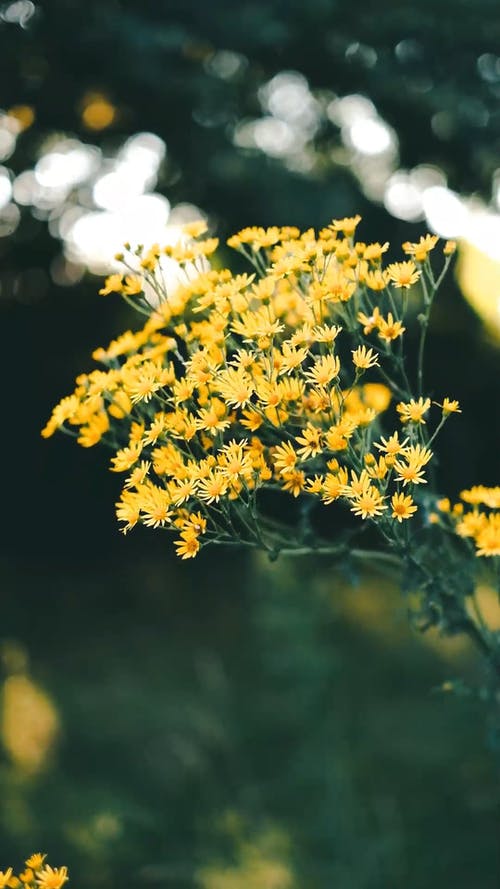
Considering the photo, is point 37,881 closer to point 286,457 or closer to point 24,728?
point 286,457

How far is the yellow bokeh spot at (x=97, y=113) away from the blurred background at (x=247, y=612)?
2 centimetres

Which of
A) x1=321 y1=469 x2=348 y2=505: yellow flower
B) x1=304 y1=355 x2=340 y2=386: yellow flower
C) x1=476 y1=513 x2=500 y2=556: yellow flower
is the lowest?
x1=476 y1=513 x2=500 y2=556: yellow flower

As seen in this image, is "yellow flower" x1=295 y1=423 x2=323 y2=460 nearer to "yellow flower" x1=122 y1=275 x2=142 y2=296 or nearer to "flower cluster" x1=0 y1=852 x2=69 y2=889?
"yellow flower" x1=122 y1=275 x2=142 y2=296

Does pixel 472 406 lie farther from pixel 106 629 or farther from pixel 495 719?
pixel 495 719

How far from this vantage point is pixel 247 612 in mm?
6785

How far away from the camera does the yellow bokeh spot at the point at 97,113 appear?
4637 mm

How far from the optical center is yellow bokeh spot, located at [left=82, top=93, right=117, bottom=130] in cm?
464

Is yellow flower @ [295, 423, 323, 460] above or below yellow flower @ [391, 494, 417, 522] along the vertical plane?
above

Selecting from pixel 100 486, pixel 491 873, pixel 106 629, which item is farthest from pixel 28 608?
pixel 491 873

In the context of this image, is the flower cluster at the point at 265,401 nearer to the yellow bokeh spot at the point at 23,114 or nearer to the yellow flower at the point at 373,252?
the yellow flower at the point at 373,252

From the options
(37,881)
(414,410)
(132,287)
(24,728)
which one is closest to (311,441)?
(414,410)

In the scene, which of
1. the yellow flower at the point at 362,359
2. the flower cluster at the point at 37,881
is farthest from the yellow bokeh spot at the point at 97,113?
the flower cluster at the point at 37,881

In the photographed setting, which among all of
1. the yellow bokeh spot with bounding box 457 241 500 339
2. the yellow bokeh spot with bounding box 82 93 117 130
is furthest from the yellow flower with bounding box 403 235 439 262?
the yellow bokeh spot with bounding box 457 241 500 339

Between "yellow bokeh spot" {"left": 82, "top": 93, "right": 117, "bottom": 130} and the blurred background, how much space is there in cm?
2
